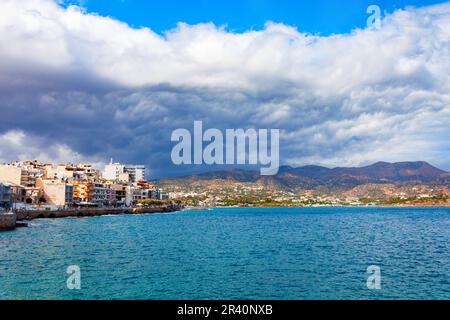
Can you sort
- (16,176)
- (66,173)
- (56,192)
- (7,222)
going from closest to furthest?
(7,222) < (16,176) < (56,192) < (66,173)

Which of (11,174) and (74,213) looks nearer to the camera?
(74,213)

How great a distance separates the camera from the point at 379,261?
116 feet

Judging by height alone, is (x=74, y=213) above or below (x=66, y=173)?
below

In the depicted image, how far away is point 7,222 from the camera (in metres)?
60.9

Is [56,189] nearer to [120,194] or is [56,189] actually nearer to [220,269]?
[120,194]

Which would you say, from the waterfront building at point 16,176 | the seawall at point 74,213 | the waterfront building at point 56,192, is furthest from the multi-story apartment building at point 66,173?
the seawall at point 74,213

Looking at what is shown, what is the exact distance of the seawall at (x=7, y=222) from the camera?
5981cm

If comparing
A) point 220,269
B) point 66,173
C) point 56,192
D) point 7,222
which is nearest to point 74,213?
point 56,192

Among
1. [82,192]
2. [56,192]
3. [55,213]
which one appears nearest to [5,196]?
[55,213]

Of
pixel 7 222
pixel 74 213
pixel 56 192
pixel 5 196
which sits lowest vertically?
pixel 74 213

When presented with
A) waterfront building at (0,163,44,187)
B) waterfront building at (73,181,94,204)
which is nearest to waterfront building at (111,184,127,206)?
waterfront building at (73,181,94,204)

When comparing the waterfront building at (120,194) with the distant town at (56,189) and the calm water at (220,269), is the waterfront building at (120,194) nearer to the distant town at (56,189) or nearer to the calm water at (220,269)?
the distant town at (56,189)

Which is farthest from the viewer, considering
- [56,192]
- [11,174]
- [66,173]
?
[66,173]
